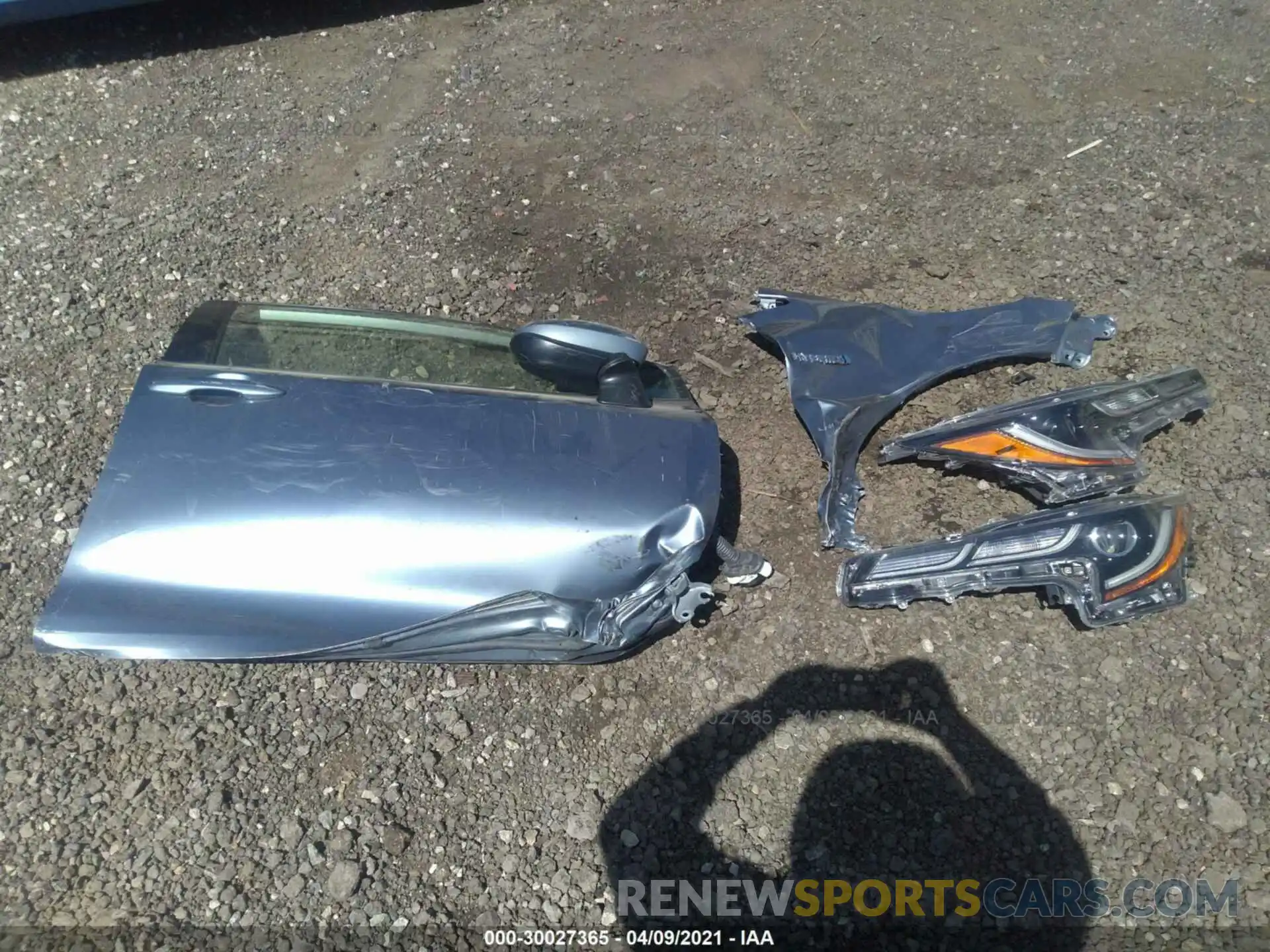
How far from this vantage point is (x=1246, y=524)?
2.69 m

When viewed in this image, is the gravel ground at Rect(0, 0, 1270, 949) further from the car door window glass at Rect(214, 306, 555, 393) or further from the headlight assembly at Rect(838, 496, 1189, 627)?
the car door window glass at Rect(214, 306, 555, 393)

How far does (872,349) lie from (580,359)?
3.74 feet

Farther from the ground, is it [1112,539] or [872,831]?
[1112,539]

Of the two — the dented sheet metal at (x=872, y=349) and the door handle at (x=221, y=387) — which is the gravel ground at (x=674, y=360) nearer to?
the dented sheet metal at (x=872, y=349)

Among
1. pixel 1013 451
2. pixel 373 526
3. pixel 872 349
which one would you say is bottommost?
pixel 1013 451

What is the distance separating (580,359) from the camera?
2.42 metres

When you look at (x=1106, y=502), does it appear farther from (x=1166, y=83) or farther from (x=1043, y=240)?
(x=1166, y=83)

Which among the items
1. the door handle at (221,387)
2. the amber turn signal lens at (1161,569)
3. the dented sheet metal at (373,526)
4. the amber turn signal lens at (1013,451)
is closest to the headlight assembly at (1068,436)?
the amber turn signal lens at (1013,451)

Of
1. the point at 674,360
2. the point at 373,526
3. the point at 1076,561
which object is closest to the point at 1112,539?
the point at 1076,561

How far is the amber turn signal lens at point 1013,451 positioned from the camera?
2.61 metres

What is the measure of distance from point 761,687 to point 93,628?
1666 mm

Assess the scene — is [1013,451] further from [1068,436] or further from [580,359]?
[580,359]

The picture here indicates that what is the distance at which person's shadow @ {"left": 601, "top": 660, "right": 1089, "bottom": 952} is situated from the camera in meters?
2.05

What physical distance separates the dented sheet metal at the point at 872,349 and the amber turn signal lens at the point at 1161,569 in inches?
28.1
